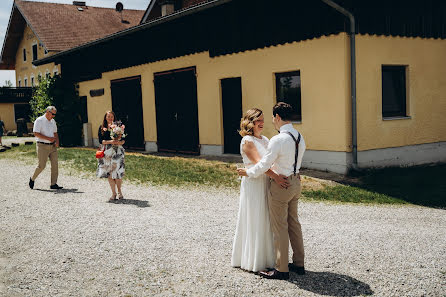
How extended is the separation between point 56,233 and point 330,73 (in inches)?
296

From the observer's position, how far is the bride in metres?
4.98

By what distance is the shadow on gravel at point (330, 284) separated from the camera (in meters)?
4.53

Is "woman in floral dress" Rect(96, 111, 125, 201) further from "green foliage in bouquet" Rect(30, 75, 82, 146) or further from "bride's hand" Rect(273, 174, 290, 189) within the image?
"green foliage in bouquet" Rect(30, 75, 82, 146)

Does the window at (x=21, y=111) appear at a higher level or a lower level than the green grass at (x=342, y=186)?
higher

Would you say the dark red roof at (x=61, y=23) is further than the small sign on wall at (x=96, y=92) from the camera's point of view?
Yes

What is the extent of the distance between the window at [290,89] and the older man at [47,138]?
5925 millimetres

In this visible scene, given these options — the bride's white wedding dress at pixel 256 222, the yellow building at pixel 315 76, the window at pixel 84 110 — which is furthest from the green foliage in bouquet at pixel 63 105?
the bride's white wedding dress at pixel 256 222

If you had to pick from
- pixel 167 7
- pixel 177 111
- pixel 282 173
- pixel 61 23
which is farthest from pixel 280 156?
pixel 61 23

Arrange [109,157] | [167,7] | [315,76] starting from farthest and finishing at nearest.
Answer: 1. [167,7]
2. [315,76]
3. [109,157]

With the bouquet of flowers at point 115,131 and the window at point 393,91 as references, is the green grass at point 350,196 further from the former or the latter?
the bouquet of flowers at point 115,131

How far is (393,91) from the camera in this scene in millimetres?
12812

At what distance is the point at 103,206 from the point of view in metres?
8.78

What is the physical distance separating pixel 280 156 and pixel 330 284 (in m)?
1.35

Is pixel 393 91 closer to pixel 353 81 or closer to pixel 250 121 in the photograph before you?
pixel 353 81
